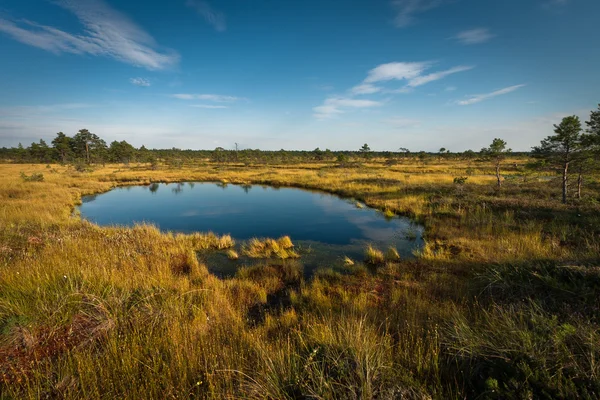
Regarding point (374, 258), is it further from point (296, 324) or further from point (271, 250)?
point (296, 324)

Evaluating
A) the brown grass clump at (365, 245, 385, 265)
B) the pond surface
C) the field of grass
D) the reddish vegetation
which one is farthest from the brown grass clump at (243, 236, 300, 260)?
the reddish vegetation

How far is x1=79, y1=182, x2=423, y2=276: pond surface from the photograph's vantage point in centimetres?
1084

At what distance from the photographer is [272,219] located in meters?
16.9

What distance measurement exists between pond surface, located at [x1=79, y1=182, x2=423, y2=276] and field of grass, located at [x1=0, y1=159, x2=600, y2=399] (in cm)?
191

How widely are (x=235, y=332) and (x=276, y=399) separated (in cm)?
159

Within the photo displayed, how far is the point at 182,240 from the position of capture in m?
10.8

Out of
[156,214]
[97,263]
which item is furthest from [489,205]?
[156,214]

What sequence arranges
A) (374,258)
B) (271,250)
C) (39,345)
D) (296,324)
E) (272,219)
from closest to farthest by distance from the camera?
(39,345) → (296,324) → (374,258) → (271,250) → (272,219)

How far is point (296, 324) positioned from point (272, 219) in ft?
41.2

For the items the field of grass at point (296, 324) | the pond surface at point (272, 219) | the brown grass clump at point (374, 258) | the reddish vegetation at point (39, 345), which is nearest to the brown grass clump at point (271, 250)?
the pond surface at point (272, 219)

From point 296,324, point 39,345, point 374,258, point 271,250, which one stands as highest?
point 39,345

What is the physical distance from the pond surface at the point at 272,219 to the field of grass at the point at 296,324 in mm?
1911

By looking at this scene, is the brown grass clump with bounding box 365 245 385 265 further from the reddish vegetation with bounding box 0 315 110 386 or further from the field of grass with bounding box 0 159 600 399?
the reddish vegetation with bounding box 0 315 110 386

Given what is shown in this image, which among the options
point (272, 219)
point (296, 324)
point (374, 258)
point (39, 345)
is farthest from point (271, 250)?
point (39, 345)
